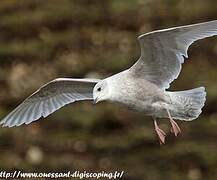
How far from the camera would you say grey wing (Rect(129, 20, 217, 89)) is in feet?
16.6

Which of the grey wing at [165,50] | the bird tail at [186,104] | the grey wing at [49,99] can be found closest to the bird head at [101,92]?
the grey wing at [165,50]

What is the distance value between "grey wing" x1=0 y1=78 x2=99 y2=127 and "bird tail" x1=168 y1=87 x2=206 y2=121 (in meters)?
0.68

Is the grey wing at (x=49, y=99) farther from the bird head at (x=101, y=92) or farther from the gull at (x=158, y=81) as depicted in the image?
the bird head at (x=101, y=92)

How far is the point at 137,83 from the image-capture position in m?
Answer: 5.23

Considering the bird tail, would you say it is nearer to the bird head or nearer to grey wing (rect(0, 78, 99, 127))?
the bird head

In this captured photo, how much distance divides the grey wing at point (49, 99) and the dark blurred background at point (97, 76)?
79.4 inches

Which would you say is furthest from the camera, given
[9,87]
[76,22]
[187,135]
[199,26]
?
[76,22]

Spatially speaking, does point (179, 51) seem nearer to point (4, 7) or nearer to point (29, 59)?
point (29, 59)

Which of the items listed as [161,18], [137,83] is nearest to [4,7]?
[161,18]

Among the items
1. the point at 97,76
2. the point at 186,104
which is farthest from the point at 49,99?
the point at 97,76

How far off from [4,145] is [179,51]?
3448mm

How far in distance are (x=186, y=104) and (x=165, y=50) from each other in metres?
0.41

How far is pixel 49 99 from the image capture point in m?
5.89

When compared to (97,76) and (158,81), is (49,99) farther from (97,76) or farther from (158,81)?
(97,76)
